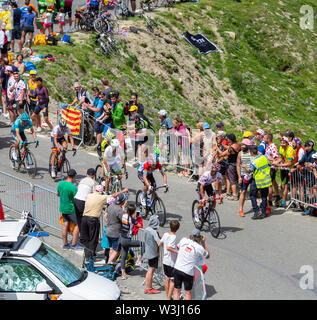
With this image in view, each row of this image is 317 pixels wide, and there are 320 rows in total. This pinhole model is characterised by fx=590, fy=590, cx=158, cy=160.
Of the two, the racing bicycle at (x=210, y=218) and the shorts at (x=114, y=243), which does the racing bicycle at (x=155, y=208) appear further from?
the shorts at (x=114, y=243)

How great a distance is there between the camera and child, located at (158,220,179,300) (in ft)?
36.7

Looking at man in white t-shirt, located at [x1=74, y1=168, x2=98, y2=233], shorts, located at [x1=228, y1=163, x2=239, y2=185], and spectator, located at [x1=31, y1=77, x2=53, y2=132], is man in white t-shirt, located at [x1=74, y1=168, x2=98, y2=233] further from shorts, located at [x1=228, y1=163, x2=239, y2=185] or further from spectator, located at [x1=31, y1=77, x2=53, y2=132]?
spectator, located at [x1=31, y1=77, x2=53, y2=132]

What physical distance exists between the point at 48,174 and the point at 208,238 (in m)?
6.15

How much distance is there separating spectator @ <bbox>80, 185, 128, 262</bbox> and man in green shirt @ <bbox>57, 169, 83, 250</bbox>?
0.48 metres

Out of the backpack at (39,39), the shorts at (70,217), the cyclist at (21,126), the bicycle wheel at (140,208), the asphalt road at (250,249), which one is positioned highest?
the backpack at (39,39)

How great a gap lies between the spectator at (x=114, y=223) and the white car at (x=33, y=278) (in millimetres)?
2384

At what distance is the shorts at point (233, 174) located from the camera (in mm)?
16828

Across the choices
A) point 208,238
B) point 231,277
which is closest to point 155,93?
point 208,238

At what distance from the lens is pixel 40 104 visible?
20781 mm

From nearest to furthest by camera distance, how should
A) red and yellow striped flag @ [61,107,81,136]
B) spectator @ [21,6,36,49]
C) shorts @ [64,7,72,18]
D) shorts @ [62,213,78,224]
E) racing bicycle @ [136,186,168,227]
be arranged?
1. shorts @ [62,213,78,224]
2. racing bicycle @ [136,186,168,227]
3. red and yellow striped flag @ [61,107,81,136]
4. spectator @ [21,6,36,49]
5. shorts @ [64,7,72,18]

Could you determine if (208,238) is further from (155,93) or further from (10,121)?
(155,93)

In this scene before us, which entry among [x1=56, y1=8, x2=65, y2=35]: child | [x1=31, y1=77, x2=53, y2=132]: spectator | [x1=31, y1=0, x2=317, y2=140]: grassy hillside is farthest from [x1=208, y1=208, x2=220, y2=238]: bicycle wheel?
[x1=56, y1=8, x2=65, y2=35]: child

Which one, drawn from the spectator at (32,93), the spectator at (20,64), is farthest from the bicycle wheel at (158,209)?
the spectator at (20,64)

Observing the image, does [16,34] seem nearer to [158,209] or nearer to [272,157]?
[158,209]
